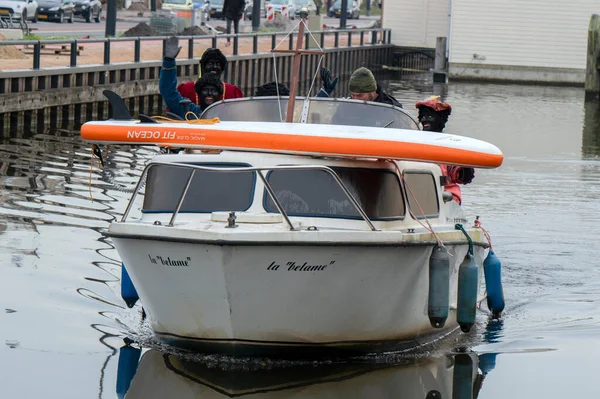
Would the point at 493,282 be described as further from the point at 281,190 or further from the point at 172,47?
the point at 172,47

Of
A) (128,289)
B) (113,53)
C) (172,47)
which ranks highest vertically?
(172,47)

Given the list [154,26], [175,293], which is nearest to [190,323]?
[175,293]

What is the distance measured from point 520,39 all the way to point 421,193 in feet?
123

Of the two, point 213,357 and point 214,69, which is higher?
point 214,69

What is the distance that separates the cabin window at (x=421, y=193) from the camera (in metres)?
10.9

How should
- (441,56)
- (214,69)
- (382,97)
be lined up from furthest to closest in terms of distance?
(441,56) → (214,69) → (382,97)

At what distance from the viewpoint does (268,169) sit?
9680 millimetres

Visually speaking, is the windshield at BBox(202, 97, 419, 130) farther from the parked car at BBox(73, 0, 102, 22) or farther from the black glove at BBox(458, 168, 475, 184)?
the parked car at BBox(73, 0, 102, 22)

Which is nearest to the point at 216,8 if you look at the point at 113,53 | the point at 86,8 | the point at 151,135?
the point at 86,8

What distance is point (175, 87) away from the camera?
1291 centimetres

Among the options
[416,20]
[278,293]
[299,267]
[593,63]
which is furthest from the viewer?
[416,20]

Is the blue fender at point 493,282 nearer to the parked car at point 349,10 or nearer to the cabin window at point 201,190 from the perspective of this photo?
the cabin window at point 201,190

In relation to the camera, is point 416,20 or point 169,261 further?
point 416,20

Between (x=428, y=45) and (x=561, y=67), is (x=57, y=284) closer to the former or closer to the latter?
(x=561, y=67)
